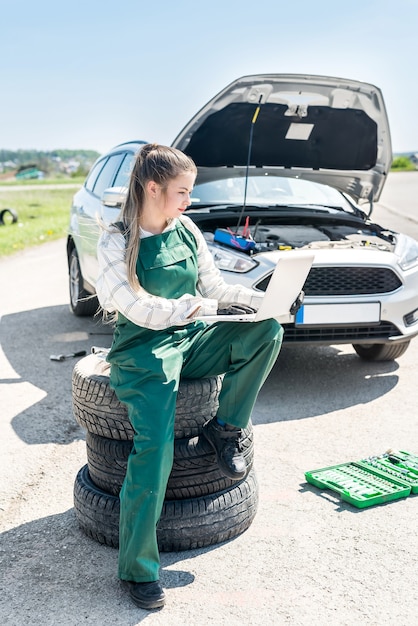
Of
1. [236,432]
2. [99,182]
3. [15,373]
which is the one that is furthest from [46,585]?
[99,182]

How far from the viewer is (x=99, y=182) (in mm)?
7824

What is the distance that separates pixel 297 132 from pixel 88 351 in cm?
268

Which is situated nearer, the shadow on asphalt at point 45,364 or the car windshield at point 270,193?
the shadow on asphalt at point 45,364

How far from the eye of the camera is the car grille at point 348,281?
5469mm

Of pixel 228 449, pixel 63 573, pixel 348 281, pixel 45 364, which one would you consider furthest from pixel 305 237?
pixel 63 573

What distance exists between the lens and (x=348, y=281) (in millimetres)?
5547

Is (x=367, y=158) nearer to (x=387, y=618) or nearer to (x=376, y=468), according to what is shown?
(x=376, y=468)

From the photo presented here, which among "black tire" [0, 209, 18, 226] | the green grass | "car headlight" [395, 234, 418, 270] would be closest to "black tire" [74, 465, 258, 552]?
"car headlight" [395, 234, 418, 270]

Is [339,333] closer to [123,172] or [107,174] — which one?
[123,172]

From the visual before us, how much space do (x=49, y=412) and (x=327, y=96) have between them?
348cm

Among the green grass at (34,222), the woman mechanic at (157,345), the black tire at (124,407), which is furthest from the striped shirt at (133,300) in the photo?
the green grass at (34,222)

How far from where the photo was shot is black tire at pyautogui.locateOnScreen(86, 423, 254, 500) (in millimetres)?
3291

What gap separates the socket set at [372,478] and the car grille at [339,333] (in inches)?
50.2

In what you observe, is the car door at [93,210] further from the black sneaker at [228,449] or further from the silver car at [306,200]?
the black sneaker at [228,449]
